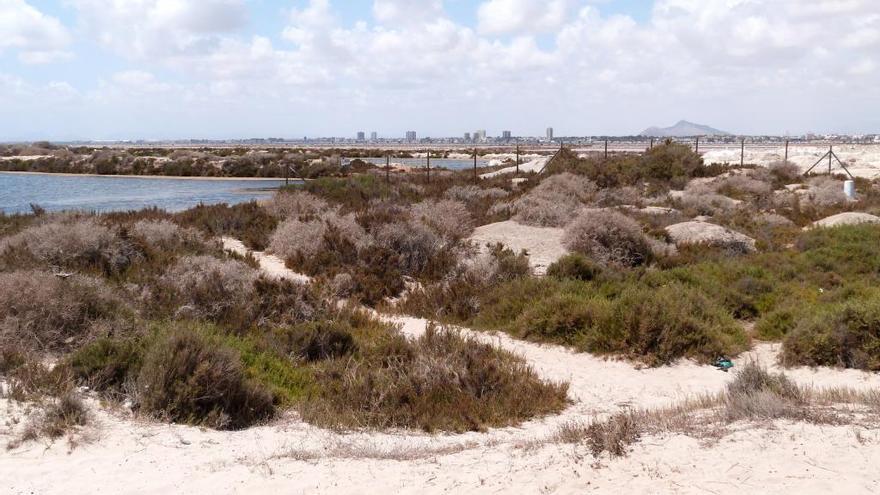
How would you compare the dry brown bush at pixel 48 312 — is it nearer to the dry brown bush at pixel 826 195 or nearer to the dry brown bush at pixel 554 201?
the dry brown bush at pixel 554 201

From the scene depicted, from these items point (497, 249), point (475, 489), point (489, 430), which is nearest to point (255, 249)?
point (497, 249)

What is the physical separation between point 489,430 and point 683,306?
517cm

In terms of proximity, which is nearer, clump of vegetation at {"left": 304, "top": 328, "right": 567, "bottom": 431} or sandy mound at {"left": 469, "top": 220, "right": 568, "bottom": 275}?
clump of vegetation at {"left": 304, "top": 328, "right": 567, "bottom": 431}

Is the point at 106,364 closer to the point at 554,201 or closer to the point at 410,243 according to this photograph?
the point at 410,243

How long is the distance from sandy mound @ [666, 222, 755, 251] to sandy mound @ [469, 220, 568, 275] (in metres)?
3.02

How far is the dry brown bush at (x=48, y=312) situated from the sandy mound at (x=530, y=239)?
8845mm

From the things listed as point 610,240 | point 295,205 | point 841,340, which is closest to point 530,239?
point 610,240

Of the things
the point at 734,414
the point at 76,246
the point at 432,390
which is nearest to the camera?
the point at 734,414

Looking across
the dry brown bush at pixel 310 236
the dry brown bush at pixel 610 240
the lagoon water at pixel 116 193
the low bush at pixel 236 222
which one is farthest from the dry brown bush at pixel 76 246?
the lagoon water at pixel 116 193

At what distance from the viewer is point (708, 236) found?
17.3 meters


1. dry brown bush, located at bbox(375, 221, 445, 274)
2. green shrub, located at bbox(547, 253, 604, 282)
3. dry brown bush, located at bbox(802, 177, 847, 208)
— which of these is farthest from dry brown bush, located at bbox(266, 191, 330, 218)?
dry brown bush, located at bbox(802, 177, 847, 208)

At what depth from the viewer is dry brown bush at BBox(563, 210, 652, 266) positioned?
1550cm

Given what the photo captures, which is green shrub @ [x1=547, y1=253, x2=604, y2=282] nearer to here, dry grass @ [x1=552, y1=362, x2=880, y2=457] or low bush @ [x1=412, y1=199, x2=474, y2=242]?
low bush @ [x1=412, y1=199, x2=474, y2=242]

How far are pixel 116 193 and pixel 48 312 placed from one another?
109 ft
